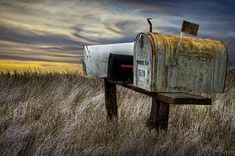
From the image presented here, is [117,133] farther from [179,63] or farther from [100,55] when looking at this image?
[100,55]

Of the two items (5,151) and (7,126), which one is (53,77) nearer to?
(7,126)

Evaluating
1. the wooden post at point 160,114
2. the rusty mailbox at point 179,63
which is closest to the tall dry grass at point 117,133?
the wooden post at point 160,114

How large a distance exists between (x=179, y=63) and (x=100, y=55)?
1.64 metres

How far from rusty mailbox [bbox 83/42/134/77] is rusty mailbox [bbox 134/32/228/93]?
3.40 ft

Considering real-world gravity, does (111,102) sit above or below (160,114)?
below

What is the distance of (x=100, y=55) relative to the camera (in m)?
4.79

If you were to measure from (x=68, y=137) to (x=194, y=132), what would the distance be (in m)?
1.22

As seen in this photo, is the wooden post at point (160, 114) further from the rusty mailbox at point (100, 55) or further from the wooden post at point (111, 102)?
the wooden post at point (111, 102)

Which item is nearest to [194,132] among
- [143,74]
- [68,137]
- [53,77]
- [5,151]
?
[143,74]

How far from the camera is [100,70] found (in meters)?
4.82

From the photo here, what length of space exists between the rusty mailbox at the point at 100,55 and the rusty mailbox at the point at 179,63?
3.40 ft

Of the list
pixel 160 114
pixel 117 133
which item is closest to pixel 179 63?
pixel 160 114

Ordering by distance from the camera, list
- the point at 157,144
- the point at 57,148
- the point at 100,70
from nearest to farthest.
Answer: the point at 57,148, the point at 157,144, the point at 100,70

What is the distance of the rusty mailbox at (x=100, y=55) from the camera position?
4.65m
